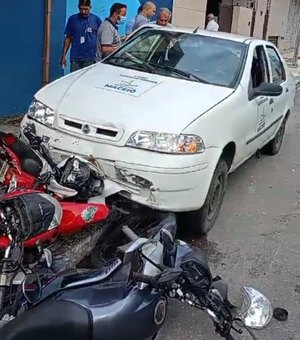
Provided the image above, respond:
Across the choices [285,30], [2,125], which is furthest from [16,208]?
[285,30]

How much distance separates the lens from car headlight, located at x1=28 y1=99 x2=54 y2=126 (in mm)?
4652

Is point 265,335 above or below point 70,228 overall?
below

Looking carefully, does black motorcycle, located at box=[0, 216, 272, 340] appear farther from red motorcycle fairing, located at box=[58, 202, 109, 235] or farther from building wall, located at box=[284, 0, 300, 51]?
building wall, located at box=[284, 0, 300, 51]

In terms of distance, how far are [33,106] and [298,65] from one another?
17.3 metres

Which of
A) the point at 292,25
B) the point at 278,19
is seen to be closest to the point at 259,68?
the point at 278,19

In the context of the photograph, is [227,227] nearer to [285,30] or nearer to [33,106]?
[33,106]

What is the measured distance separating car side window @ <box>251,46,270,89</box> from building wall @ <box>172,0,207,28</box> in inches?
343

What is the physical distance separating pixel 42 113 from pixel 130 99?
2.60 ft

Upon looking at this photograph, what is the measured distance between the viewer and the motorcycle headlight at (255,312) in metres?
2.43

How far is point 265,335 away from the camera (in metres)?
3.50

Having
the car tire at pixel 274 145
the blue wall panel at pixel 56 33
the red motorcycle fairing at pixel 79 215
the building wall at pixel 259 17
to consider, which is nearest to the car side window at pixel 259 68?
the car tire at pixel 274 145

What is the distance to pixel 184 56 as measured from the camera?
5629 millimetres

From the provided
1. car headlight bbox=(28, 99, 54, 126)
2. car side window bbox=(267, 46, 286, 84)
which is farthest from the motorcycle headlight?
car side window bbox=(267, 46, 286, 84)

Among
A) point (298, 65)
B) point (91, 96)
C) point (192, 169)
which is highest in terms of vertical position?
point (91, 96)
